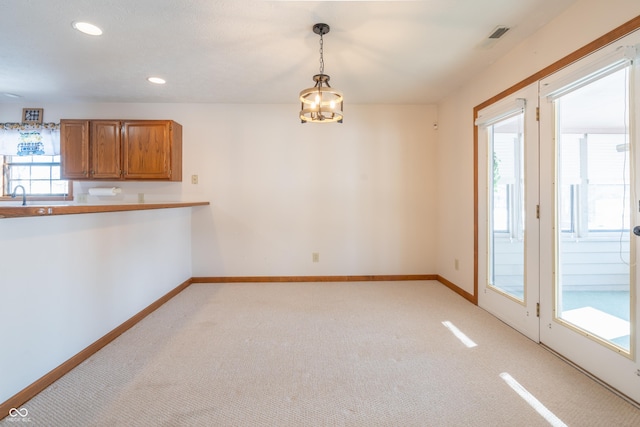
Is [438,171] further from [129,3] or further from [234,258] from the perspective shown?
[129,3]

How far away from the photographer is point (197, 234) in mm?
4066

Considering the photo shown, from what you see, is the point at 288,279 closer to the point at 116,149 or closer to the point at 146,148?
the point at 146,148

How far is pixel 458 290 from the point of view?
351 centimetres

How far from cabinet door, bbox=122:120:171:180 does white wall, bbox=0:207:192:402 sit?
0.97 metres

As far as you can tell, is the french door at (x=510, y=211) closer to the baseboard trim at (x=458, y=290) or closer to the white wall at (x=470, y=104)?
the baseboard trim at (x=458, y=290)

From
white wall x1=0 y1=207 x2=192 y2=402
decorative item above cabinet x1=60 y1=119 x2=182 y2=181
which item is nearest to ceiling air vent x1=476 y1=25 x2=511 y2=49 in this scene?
white wall x1=0 y1=207 x2=192 y2=402

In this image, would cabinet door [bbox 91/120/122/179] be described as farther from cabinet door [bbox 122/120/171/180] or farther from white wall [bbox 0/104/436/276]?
white wall [bbox 0/104/436/276]

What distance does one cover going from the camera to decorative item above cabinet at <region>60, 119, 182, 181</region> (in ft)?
12.0

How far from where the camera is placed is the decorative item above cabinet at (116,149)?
3645mm

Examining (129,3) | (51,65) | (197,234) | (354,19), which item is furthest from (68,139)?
(354,19)

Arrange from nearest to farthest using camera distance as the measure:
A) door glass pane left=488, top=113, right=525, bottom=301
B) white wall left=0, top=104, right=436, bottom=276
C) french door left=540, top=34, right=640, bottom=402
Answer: french door left=540, top=34, right=640, bottom=402 < door glass pane left=488, top=113, right=525, bottom=301 < white wall left=0, top=104, right=436, bottom=276

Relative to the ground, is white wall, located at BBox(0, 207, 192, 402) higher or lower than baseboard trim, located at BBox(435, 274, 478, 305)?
higher

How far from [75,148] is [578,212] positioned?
547 centimetres

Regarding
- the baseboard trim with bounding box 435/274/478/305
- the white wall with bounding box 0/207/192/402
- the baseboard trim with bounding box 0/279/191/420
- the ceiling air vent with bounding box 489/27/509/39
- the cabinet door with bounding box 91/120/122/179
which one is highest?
the ceiling air vent with bounding box 489/27/509/39
